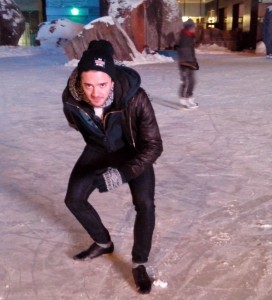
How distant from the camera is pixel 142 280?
213 cm

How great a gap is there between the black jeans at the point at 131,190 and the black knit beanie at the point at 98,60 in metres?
→ 0.45

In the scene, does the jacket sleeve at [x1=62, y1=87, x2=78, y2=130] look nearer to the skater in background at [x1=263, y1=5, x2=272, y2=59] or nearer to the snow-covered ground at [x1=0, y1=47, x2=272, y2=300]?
the snow-covered ground at [x1=0, y1=47, x2=272, y2=300]

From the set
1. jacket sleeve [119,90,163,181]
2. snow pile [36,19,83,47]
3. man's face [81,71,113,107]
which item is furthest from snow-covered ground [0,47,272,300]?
snow pile [36,19,83,47]

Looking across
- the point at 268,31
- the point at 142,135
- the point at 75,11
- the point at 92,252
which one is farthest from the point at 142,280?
the point at 75,11

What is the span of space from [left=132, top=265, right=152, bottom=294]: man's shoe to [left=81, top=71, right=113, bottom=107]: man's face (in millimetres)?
861

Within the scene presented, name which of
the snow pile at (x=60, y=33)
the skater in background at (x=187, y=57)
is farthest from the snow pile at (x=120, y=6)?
the skater in background at (x=187, y=57)

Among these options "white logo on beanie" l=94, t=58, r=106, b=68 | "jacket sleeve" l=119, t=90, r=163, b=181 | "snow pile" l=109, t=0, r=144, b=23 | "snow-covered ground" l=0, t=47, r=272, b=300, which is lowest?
"snow-covered ground" l=0, t=47, r=272, b=300

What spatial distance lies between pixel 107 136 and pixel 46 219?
123 centimetres

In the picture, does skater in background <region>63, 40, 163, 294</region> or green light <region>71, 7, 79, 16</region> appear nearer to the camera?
skater in background <region>63, 40, 163, 294</region>

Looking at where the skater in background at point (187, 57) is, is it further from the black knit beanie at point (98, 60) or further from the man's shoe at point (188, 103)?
the black knit beanie at point (98, 60)

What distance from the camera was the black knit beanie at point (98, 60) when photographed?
5.86 ft

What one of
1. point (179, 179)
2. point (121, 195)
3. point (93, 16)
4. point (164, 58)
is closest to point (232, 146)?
point (179, 179)

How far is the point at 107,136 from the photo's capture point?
2004mm

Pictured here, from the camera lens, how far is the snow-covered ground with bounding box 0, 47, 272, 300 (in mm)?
2191
